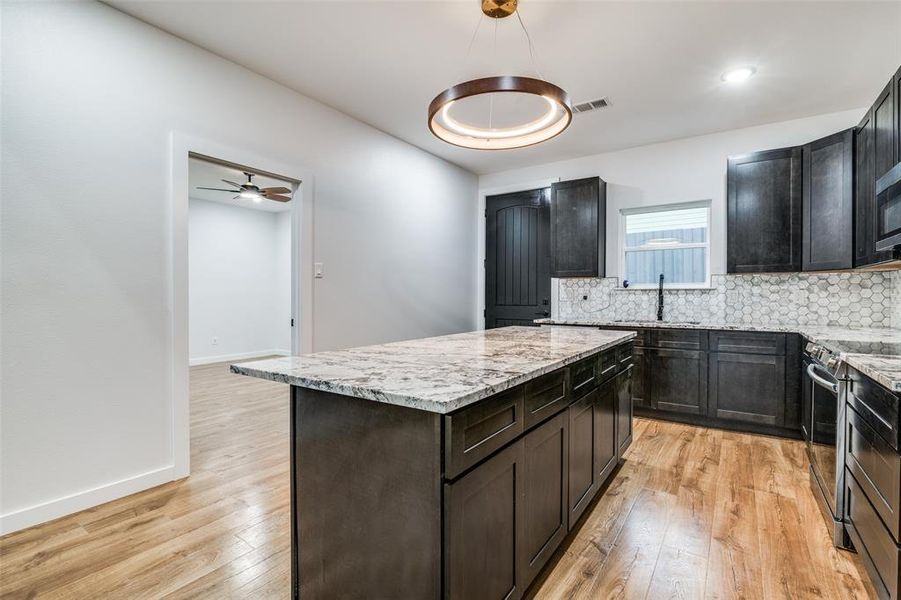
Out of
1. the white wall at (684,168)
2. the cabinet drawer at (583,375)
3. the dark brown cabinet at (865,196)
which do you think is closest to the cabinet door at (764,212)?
the white wall at (684,168)

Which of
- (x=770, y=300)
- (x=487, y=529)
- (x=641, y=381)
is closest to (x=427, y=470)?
(x=487, y=529)

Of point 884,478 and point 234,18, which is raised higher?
point 234,18

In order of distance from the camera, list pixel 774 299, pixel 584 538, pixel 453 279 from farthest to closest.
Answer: pixel 453 279
pixel 774 299
pixel 584 538

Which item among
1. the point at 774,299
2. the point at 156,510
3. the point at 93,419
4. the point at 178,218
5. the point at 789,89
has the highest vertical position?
the point at 789,89

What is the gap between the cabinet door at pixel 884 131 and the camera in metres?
2.49

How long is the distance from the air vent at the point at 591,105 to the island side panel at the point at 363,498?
11.1 feet

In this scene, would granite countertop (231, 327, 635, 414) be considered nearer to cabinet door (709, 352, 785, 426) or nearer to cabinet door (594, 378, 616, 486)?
cabinet door (594, 378, 616, 486)

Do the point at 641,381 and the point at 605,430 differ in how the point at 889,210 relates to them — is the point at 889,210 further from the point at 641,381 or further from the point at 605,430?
the point at 641,381

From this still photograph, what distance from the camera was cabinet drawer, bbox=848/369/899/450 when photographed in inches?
55.0

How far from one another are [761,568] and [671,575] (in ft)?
1.37

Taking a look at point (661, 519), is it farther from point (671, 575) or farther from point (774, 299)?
point (774, 299)

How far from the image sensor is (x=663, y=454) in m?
3.13

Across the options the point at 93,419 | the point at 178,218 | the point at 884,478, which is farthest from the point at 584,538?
the point at 178,218

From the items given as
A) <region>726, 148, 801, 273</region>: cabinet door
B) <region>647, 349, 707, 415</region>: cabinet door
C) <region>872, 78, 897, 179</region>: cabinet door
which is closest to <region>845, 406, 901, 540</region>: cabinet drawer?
<region>872, 78, 897, 179</region>: cabinet door
